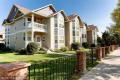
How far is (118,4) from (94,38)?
32.5 meters

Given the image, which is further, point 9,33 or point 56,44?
point 9,33

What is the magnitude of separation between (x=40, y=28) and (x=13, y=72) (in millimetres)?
30505

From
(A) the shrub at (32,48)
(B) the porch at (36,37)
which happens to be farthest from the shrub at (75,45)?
(A) the shrub at (32,48)

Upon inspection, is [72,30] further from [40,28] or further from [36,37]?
[40,28]

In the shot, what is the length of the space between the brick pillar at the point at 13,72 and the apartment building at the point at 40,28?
27756mm

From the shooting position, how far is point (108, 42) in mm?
59344

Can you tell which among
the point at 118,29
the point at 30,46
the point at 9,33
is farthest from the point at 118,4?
the point at 9,33

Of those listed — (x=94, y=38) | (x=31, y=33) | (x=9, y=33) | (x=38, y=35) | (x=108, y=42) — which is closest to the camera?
(x=31, y=33)

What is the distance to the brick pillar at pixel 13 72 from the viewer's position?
3.68 meters

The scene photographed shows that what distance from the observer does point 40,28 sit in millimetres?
34062

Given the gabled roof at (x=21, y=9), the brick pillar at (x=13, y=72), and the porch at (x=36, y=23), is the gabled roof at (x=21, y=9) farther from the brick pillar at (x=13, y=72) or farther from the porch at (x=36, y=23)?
the brick pillar at (x=13, y=72)

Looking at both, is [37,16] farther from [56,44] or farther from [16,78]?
[16,78]

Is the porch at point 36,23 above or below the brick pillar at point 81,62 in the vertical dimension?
above

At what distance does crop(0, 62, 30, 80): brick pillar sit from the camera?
3.68 meters
